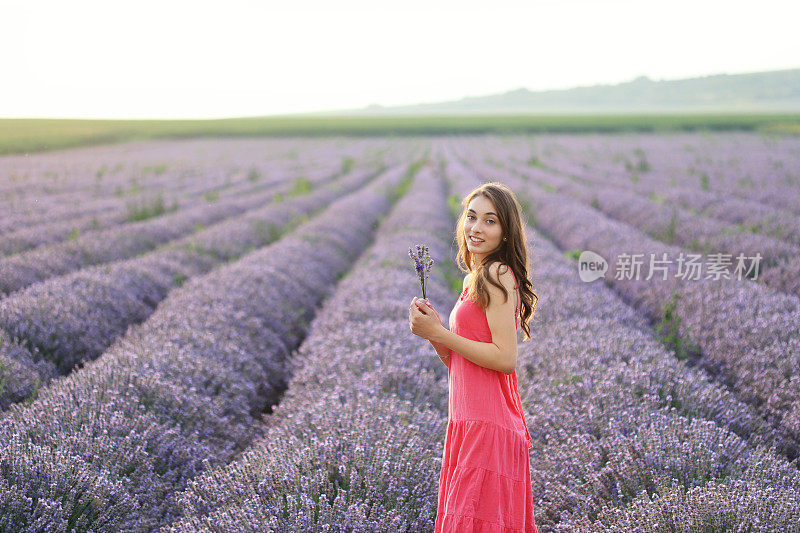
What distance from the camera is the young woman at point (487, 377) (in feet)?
5.15

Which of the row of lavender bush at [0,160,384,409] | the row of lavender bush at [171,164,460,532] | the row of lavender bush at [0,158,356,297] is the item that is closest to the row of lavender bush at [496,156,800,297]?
the row of lavender bush at [171,164,460,532]

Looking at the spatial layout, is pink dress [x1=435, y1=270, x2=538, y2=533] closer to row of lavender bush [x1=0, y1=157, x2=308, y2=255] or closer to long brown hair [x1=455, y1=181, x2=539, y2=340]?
long brown hair [x1=455, y1=181, x2=539, y2=340]

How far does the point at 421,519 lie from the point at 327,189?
37.5 feet

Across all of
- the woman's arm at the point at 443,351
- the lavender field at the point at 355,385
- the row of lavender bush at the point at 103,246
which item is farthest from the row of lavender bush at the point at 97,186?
the woman's arm at the point at 443,351

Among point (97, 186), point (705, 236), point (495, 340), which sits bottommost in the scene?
point (705, 236)

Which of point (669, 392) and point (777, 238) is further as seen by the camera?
point (777, 238)

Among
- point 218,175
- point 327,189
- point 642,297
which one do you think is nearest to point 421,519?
point 642,297

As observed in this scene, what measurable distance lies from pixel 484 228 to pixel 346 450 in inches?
46.3

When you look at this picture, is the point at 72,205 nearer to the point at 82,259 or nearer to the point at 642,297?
the point at 82,259

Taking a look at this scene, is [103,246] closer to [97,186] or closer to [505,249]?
[505,249]

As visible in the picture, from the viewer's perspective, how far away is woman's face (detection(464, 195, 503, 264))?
167cm

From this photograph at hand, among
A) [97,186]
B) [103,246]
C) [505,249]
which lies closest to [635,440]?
[505,249]

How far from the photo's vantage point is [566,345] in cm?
335

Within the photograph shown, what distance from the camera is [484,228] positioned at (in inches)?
65.5
